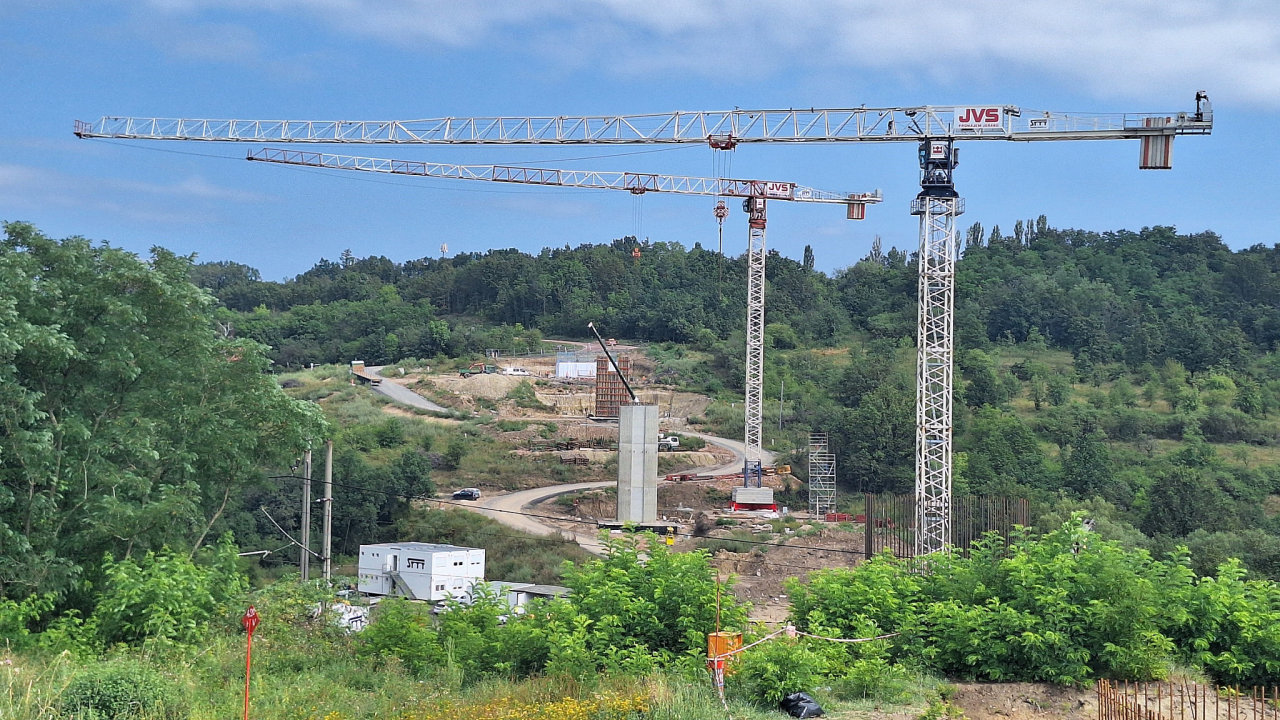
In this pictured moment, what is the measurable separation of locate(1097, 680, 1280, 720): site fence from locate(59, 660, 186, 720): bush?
7.13 metres

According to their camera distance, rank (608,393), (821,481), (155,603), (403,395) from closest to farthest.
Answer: (155,603)
(821,481)
(608,393)
(403,395)

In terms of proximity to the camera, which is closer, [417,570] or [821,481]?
[417,570]

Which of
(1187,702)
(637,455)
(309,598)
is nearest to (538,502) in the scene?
(637,455)

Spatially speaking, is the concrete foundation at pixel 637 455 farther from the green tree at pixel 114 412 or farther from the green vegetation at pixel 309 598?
the green tree at pixel 114 412

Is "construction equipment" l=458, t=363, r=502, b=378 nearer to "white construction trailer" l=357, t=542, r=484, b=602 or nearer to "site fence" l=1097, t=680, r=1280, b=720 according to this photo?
"white construction trailer" l=357, t=542, r=484, b=602

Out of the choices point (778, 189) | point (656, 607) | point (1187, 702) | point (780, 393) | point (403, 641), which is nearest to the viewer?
point (1187, 702)

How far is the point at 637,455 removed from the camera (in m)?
26.6

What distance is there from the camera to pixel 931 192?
24.3 m

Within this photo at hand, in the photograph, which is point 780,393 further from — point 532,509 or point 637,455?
point 637,455

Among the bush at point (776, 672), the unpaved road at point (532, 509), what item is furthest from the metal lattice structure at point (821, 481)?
the bush at point (776, 672)

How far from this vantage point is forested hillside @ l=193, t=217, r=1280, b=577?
4147 centimetres

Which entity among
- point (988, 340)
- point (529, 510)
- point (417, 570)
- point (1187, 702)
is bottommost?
point (417, 570)

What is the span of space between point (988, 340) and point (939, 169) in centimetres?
4571

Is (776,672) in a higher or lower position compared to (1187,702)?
higher
